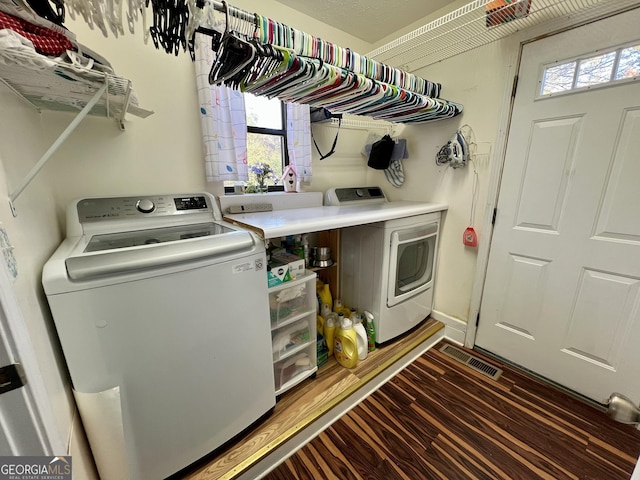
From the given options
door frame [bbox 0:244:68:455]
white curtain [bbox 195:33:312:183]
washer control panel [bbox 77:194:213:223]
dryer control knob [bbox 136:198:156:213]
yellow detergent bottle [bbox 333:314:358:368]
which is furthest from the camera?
yellow detergent bottle [bbox 333:314:358:368]

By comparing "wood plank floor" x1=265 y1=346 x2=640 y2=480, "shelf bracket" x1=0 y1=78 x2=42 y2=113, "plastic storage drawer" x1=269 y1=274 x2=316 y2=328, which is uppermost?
"shelf bracket" x1=0 y1=78 x2=42 y2=113

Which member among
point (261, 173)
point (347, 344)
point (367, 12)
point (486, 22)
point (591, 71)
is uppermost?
point (367, 12)

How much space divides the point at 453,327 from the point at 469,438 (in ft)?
2.89

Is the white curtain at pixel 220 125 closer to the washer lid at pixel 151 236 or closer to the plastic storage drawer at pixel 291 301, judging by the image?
the washer lid at pixel 151 236

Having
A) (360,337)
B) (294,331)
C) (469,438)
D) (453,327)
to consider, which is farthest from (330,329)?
(453,327)

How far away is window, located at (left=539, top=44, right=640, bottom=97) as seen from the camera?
118 centimetres

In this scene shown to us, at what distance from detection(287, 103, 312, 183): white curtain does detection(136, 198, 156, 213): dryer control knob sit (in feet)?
3.20

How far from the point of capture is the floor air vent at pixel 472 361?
5.64 ft

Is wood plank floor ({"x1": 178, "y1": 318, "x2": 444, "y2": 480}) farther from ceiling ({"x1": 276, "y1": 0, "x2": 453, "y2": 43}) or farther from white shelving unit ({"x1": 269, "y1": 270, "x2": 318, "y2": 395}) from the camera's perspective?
ceiling ({"x1": 276, "y1": 0, "x2": 453, "y2": 43})

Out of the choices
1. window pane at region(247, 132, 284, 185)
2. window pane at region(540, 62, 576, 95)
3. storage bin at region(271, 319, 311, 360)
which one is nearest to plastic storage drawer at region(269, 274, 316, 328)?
storage bin at region(271, 319, 311, 360)

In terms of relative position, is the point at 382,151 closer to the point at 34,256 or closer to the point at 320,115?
the point at 320,115

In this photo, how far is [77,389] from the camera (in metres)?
0.80

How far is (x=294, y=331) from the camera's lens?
1.48 meters

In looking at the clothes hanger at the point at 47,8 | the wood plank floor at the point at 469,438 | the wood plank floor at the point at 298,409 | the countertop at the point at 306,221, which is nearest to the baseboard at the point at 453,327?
the wood plank floor at the point at 298,409
